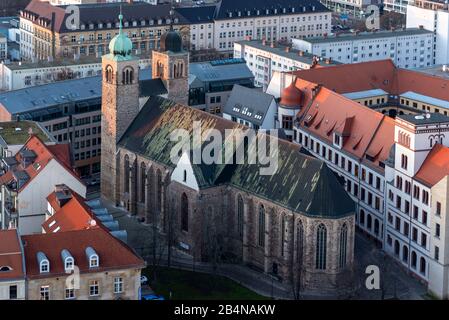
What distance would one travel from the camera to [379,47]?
17950 centimetres

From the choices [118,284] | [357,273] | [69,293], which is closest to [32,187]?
[118,284]

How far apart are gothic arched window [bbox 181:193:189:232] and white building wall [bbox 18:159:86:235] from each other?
12.3m

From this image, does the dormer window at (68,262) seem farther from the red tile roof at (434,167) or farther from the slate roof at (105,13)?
the slate roof at (105,13)

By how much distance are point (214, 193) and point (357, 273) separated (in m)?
16.9

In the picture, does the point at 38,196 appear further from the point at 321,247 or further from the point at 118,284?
the point at 321,247

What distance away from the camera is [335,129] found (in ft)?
367

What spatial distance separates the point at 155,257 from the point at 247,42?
90081 mm

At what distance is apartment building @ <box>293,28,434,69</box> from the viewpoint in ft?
579

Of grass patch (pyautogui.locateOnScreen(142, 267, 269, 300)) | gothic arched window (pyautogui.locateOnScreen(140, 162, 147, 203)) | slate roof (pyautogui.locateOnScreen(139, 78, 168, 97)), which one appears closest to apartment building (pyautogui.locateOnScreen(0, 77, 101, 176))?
slate roof (pyautogui.locateOnScreen(139, 78, 168, 97))

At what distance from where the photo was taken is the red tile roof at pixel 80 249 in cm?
7006

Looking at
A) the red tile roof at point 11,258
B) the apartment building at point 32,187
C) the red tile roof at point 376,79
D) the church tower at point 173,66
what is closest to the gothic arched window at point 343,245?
the apartment building at point 32,187

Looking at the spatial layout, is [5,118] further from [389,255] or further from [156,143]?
[389,255]

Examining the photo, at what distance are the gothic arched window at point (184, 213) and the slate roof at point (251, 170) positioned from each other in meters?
3.33

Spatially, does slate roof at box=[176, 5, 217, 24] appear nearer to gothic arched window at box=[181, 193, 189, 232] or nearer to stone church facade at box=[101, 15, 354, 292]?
stone church facade at box=[101, 15, 354, 292]
